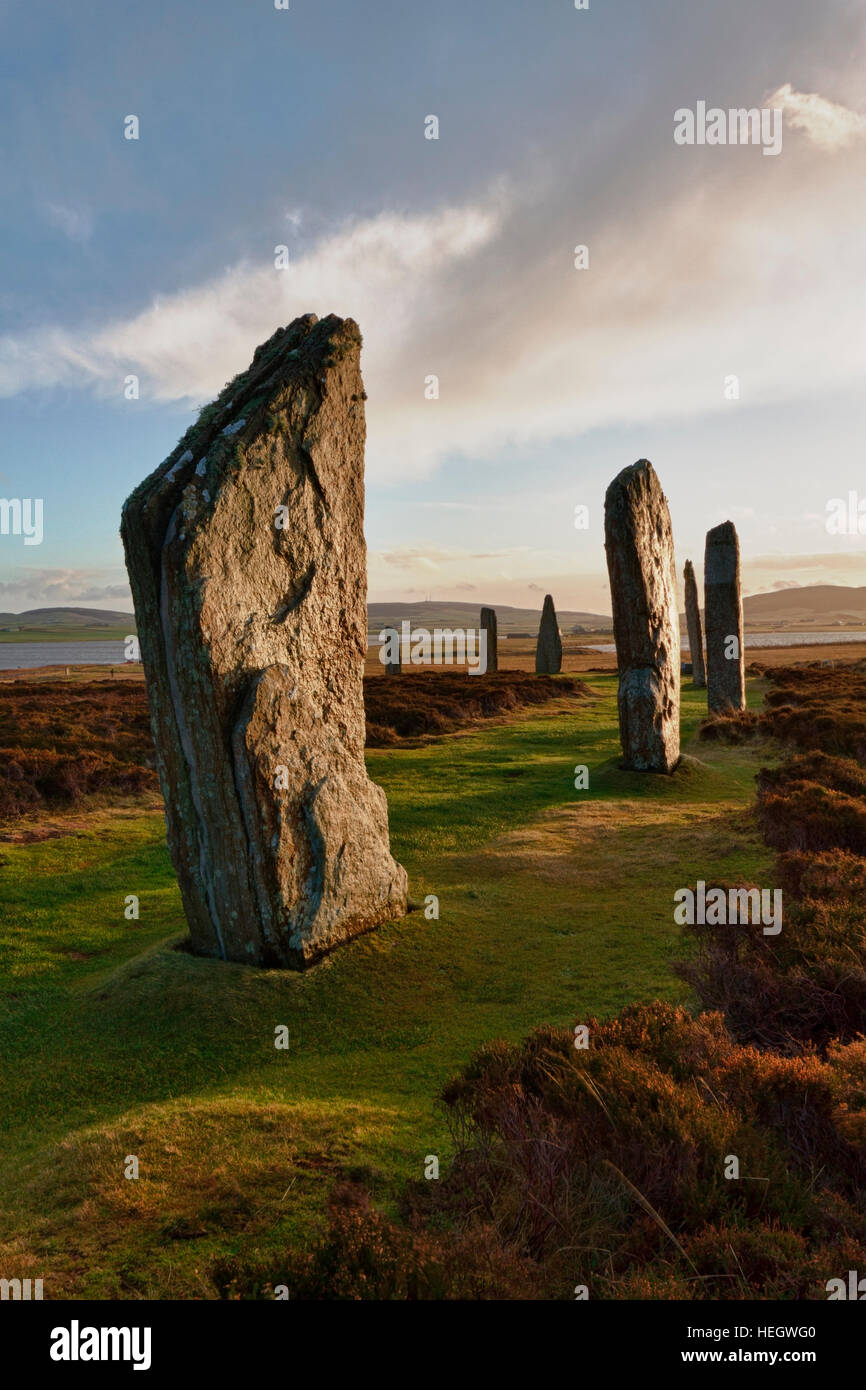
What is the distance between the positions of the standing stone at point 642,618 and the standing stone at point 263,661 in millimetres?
7638

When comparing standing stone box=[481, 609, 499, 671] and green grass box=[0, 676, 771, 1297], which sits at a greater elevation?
standing stone box=[481, 609, 499, 671]

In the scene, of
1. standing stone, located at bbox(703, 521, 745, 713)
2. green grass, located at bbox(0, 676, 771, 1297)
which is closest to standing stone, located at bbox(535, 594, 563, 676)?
standing stone, located at bbox(703, 521, 745, 713)

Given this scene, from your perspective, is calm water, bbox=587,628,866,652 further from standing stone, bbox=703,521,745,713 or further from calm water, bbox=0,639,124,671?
standing stone, bbox=703,521,745,713

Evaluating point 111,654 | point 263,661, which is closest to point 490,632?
point 263,661

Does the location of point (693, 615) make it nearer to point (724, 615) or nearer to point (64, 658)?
point (724, 615)

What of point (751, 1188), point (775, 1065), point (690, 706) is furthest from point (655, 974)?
point (690, 706)

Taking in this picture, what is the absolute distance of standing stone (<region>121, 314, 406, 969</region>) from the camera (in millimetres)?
6879

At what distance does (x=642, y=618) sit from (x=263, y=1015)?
34.0ft

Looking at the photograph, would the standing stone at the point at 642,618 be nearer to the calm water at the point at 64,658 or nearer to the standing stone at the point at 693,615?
the standing stone at the point at 693,615

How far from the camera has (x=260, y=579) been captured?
732 centimetres

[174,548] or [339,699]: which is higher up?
[174,548]

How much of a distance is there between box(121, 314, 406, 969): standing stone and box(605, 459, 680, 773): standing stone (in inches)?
301

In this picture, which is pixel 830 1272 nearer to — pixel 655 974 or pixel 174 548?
pixel 655 974
